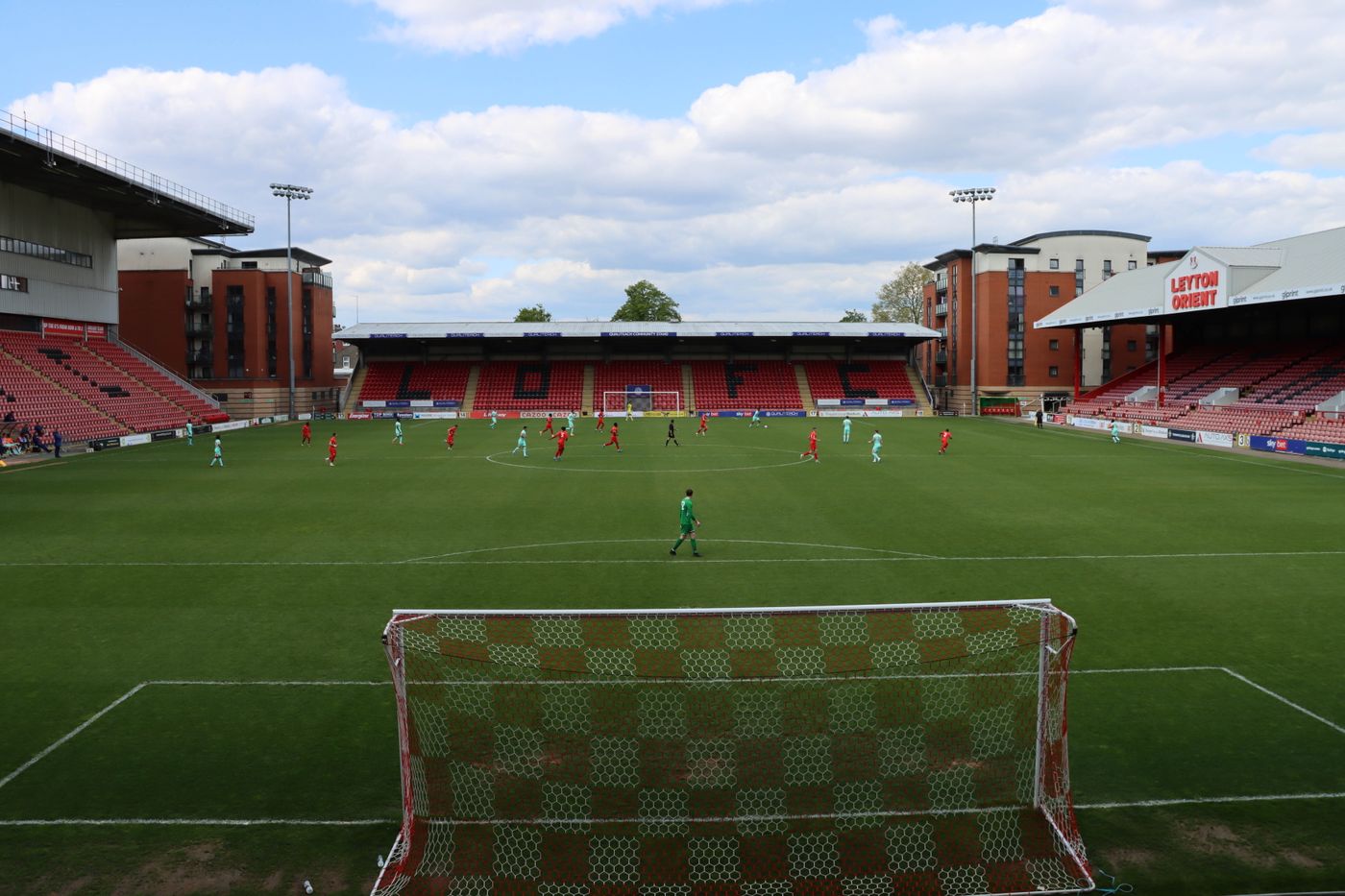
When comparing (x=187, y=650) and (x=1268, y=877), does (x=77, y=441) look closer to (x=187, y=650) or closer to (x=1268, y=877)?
(x=187, y=650)

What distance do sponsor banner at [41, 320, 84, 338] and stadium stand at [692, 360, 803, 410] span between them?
42960mm

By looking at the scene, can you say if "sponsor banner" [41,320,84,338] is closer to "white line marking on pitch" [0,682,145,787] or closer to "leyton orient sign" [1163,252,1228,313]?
"white line marking on pitch" [0,682,145,787]

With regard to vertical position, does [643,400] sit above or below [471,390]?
below

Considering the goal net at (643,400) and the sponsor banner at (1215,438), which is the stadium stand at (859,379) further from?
the sponsor banner at (1215,438)

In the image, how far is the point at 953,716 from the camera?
1016 cm

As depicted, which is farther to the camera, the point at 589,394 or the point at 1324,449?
the point at 589,394

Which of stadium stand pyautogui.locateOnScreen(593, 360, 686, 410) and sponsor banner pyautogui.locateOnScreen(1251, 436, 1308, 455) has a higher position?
stadium stand pyautogui.locateOnScreen(593, 360, 686, 410)

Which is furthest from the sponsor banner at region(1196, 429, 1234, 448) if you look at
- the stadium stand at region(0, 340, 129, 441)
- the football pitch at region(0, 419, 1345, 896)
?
the stadium stand at region(0, 340, 129, 441)

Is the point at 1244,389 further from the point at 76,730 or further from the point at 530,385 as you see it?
the point at 76,730

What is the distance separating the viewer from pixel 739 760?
9.44 meters

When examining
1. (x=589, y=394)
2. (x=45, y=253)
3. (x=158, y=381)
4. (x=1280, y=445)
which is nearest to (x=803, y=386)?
(x=589, y=394)

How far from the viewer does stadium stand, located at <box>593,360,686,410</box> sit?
246 ft

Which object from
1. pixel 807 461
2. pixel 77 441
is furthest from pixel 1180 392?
pixel 77 441

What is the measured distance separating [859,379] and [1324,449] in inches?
1640
